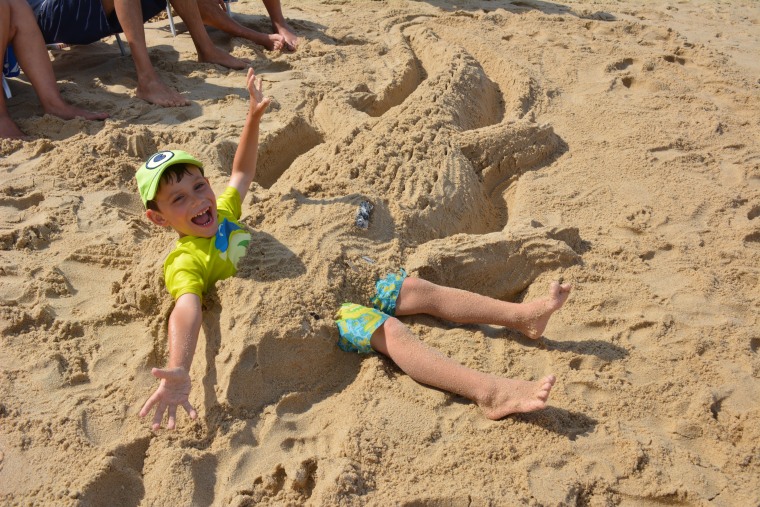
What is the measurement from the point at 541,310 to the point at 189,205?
138 cm

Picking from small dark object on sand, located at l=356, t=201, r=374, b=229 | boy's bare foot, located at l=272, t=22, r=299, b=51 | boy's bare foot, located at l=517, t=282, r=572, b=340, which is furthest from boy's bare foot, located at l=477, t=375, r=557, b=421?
boy's bare foot, located at l=272, t=22, r=299, b=51

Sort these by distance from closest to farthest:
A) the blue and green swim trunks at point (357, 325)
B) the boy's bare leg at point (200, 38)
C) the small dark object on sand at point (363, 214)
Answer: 1. the blue and green swim trunks at point (357, 325)
2. the small dark object on sand at point (363, 214)
3. the boy's bare leg at point (200, 38)

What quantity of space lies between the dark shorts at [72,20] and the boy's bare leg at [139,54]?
0.15 metres

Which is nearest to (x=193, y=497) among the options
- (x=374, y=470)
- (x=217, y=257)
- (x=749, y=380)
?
(x=374, y=470)

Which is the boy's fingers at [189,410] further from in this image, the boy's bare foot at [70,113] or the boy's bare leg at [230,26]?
the boy's bare leg at [230,26]

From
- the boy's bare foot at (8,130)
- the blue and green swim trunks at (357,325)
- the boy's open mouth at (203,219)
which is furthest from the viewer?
the boy's bare foot at (8,130)

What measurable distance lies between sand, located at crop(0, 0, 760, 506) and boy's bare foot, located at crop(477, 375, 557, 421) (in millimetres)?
60

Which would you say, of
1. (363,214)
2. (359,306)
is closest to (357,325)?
(359,306)

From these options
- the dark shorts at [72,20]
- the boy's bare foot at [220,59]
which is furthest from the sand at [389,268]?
the dark shorts at [72,20]

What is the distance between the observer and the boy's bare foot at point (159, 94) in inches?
159

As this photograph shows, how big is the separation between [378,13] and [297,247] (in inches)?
150

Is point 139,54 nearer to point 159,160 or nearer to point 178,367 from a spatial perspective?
point 159,160

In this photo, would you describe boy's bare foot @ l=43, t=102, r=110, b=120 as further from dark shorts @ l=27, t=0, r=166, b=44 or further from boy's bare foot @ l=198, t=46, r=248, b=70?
boy's bare foot @ l=198, t=46, r=248, b=70

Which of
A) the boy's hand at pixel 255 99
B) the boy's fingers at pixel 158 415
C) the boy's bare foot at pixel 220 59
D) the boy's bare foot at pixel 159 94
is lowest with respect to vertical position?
the boy's fingers at pixel 158 415
